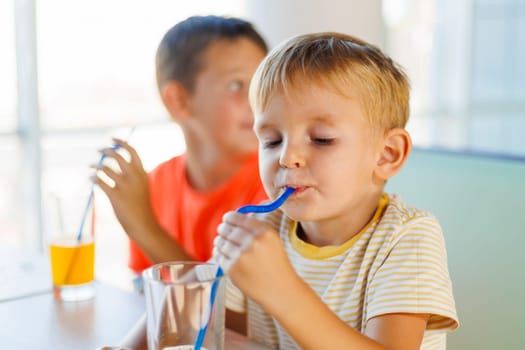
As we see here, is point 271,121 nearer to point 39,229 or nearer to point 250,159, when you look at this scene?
point 250,159

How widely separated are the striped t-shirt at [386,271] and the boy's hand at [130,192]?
312 millimetres

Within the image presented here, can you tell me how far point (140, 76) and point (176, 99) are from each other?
7.67 feet

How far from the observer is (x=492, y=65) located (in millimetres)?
2480

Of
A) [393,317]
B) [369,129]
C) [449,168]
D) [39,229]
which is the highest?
[369,129]

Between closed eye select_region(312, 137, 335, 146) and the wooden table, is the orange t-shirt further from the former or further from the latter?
closed eye select_region(312, 137, 335, 146)

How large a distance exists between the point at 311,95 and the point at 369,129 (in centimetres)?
10

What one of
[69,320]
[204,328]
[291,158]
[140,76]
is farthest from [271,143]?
[140,76]

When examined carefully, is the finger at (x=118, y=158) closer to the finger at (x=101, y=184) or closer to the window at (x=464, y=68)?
Result: the finger at (x=101, y=184)

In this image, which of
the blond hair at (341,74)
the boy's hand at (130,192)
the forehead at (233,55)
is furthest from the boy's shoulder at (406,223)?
the forehead at (233,55)

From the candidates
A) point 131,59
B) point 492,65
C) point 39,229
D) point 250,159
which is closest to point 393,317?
point 250,159

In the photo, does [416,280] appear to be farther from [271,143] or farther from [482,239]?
[482,239]

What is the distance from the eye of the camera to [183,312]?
0.82 m

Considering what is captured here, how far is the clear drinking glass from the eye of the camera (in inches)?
32.0

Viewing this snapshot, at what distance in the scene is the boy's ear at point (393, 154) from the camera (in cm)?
110
